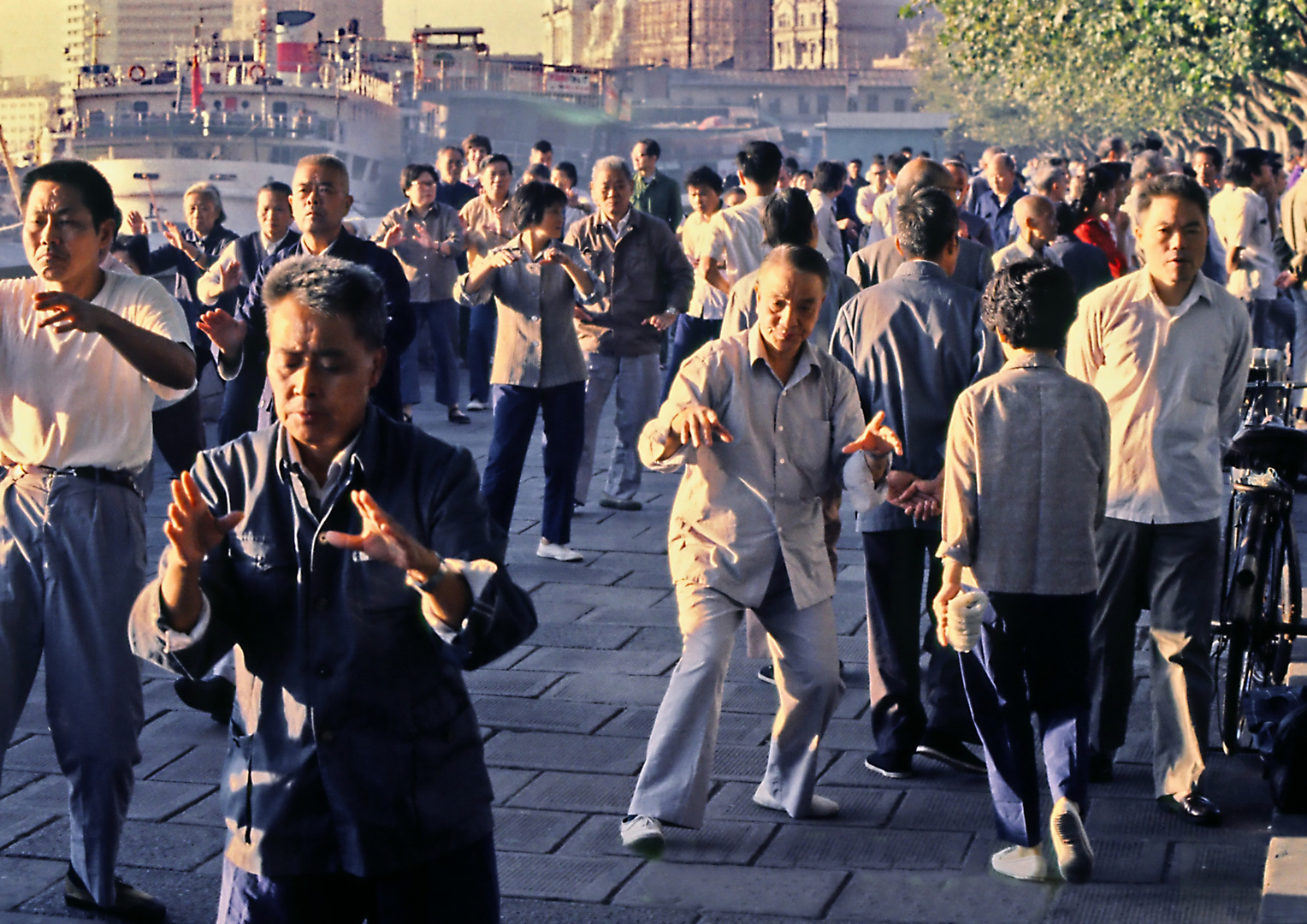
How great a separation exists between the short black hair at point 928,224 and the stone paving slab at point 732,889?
1950 mm

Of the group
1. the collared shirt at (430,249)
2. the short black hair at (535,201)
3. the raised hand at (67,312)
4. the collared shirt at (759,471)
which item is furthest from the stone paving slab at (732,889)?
the collared shirt at (430,249)

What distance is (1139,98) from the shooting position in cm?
4650

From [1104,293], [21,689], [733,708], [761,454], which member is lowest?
[733,708]

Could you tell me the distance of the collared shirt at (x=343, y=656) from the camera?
8.38 ft

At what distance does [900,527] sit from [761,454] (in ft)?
2.71

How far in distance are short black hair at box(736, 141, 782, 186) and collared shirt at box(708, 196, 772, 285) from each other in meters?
0.12

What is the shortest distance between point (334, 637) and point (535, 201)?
551cm

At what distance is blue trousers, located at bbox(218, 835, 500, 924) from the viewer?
262 cm

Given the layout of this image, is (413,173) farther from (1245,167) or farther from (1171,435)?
(1171,435)

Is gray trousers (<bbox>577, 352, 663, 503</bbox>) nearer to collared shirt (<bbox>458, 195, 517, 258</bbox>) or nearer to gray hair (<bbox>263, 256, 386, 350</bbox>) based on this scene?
collared shirt (<bbox>458, 195, 517, 258</bbox>)

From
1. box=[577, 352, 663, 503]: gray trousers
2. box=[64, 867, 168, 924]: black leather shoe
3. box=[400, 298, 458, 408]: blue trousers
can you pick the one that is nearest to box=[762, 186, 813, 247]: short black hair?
box=[577, 352, 663, 503]: gray trousers

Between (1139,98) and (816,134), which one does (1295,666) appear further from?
(816,134)

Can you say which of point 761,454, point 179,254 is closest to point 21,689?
point 761,454

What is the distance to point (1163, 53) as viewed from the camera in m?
33.0
